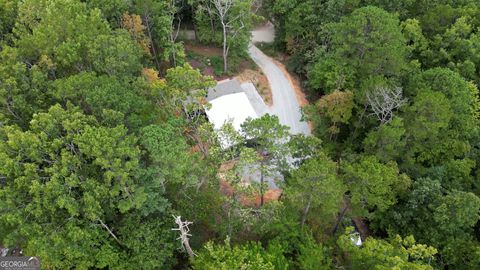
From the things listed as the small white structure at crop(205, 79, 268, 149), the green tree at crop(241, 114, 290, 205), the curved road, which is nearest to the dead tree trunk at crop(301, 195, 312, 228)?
the green tree at crop(241, 114, 290, 205)

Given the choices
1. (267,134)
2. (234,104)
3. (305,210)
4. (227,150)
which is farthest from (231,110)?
(305,210)

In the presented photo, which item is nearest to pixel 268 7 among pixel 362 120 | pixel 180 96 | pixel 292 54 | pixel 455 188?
pixel 292 54

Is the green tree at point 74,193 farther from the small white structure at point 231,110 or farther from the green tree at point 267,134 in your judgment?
the small white structure at point 231,110

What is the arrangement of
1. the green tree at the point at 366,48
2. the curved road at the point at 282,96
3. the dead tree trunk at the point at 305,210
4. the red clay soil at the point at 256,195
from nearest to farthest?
the dead tree trunk at the point at 305,210
the red clay soil at the point at 256,195
the green tree at the point at 366,48
the curved road at the point at 282,96

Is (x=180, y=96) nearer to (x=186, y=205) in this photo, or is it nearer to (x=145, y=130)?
(x=145, y=130)

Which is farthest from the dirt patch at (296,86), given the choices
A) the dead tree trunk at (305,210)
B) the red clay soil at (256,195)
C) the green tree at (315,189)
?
the dead tree trunk at (305,210)

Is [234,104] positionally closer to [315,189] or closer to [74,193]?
[315,189]

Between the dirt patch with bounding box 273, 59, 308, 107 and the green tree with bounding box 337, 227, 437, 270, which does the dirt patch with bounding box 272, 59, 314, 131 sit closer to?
the dirt patch with bounding box 273, 59, 308, 107
